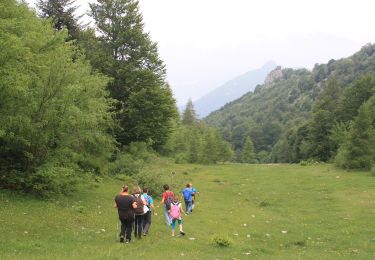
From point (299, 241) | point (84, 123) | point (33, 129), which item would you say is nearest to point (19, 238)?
point (33, 129)

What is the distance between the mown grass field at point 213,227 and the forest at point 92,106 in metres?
2.51

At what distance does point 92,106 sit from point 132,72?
19410mm

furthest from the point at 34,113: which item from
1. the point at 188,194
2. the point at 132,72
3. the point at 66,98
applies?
the point at 132,72

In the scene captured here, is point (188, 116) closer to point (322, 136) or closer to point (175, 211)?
point (322, 136)

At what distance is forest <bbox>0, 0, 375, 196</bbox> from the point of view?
23.9 metres

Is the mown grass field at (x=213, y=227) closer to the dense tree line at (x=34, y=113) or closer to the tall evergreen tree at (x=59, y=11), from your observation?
the dense tree line at (x=34, y=113)

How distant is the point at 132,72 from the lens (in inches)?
1879

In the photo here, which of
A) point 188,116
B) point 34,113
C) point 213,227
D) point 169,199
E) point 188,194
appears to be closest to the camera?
point 169,199

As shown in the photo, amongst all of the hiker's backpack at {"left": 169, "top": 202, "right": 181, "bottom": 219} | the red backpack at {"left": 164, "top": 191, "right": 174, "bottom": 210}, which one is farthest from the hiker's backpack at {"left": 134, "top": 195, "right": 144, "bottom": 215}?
the red backpack at {"left": 164, "top": 191, "right": 174, "bottom": 210}

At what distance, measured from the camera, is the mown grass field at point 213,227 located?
16547 mm

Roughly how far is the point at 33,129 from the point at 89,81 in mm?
7588

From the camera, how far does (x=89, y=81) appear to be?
98.7ft

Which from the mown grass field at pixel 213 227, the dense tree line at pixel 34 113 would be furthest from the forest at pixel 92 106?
the mown grass field at pixel 213 227

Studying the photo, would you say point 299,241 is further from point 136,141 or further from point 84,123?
point 136,141
